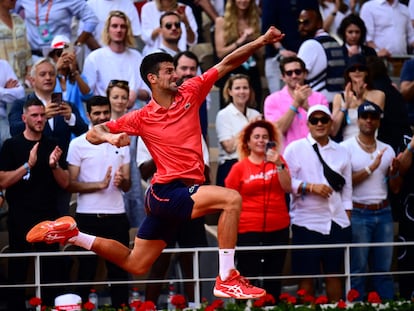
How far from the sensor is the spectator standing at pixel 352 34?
51.1 feet

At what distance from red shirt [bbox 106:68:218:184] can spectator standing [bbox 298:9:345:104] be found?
4.56 metres

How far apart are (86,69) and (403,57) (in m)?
5.07

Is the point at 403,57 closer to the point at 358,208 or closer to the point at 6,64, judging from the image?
the point at 358,208

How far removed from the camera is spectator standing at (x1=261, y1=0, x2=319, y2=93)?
52.4ft

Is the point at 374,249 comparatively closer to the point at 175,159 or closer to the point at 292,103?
the point at 292,103

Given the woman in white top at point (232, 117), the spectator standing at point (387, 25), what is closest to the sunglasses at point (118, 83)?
the woman in white top at point (232, 117)

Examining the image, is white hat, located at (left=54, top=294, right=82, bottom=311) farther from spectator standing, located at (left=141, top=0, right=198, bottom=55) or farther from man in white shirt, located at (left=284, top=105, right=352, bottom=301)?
spectator standing, located at (left=141, top=0, right=198, bottom=55)

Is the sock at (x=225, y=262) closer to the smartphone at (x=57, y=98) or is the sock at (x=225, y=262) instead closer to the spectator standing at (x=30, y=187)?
the spectator standing at (x=30, y=187)

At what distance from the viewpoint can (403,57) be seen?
17.3 metres

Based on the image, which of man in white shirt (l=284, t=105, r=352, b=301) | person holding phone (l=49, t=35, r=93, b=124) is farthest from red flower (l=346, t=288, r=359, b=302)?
person holding phone (l=49, t=35, r=93, b=124)

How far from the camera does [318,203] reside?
13219 millimetres

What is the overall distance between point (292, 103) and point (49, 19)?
11.9 feet


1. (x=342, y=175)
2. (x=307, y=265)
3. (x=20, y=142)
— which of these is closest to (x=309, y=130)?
(x=342, y=175)

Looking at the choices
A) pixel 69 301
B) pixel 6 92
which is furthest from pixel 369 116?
pixel 6 92
